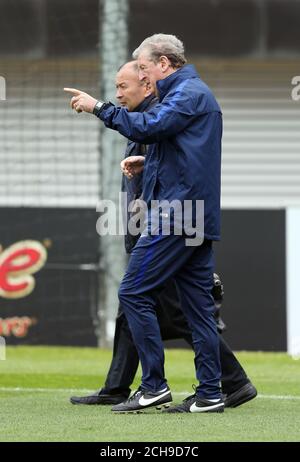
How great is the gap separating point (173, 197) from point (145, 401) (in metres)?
1.11

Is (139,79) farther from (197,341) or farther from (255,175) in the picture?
(255,175)

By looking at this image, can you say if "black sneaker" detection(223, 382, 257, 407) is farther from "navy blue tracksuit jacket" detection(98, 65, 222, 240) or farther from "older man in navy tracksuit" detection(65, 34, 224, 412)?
"navy blue tracksuit jacket" detection(98, 65, 222, 240)

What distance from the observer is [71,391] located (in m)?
8.16

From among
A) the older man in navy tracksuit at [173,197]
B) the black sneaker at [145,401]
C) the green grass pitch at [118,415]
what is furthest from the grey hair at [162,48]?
the green grass pitch at [118,415]

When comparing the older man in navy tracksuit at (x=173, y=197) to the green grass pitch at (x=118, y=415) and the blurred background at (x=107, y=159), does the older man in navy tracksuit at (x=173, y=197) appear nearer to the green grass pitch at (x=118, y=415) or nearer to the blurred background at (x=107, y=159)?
the green grass pitch at (x=118, y=415)

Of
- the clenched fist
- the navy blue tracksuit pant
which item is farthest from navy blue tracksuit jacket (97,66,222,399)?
the clenched fist

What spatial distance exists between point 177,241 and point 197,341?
558mm

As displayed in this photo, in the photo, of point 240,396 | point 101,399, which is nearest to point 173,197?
point 240,396

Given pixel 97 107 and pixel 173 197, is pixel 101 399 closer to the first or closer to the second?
pixel 173 197

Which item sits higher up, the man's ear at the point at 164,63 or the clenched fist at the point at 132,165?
the man's ear at the point at 164,63

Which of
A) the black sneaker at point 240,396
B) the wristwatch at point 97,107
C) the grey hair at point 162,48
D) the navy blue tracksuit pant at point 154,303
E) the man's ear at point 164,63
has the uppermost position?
the grey hair at point 162,48

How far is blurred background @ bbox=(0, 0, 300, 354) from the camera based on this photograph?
501 inches

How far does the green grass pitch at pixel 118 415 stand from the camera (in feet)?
18.7
